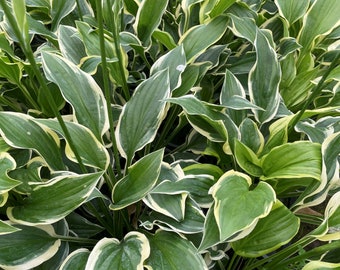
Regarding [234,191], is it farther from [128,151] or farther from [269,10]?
[269,10]

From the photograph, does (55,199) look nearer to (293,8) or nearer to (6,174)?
(6,174)

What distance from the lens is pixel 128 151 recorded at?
0.96 metres

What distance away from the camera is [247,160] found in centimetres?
91

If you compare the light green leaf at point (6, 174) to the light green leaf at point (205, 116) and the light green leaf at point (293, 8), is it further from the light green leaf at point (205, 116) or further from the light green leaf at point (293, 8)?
the light green leaf at point (293, 8)

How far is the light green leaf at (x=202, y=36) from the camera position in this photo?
3.73 feet

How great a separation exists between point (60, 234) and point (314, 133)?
0.61 metres

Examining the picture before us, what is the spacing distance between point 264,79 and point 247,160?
0.25 m

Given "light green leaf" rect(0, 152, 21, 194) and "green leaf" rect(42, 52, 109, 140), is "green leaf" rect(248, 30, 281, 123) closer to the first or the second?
"green leaf" rect(42, 52, 109, 140)

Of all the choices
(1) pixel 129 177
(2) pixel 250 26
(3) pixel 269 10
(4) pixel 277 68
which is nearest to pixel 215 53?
(2) pixel 250 26

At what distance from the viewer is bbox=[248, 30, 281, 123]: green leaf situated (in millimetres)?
1035

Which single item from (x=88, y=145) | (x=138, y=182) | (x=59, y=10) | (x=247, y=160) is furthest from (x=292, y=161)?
(x=59, y=10)

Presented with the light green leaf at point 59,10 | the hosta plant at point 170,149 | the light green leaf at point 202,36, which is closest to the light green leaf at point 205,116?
the hosta plant at point 170,149

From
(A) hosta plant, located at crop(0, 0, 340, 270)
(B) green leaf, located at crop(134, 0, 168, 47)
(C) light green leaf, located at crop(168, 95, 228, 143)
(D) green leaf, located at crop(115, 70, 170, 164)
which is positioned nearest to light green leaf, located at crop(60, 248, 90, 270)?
(A) hosta plant, located at crop(0, 0, 340, 270)

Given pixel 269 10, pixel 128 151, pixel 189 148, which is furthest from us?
pixel 269 10
